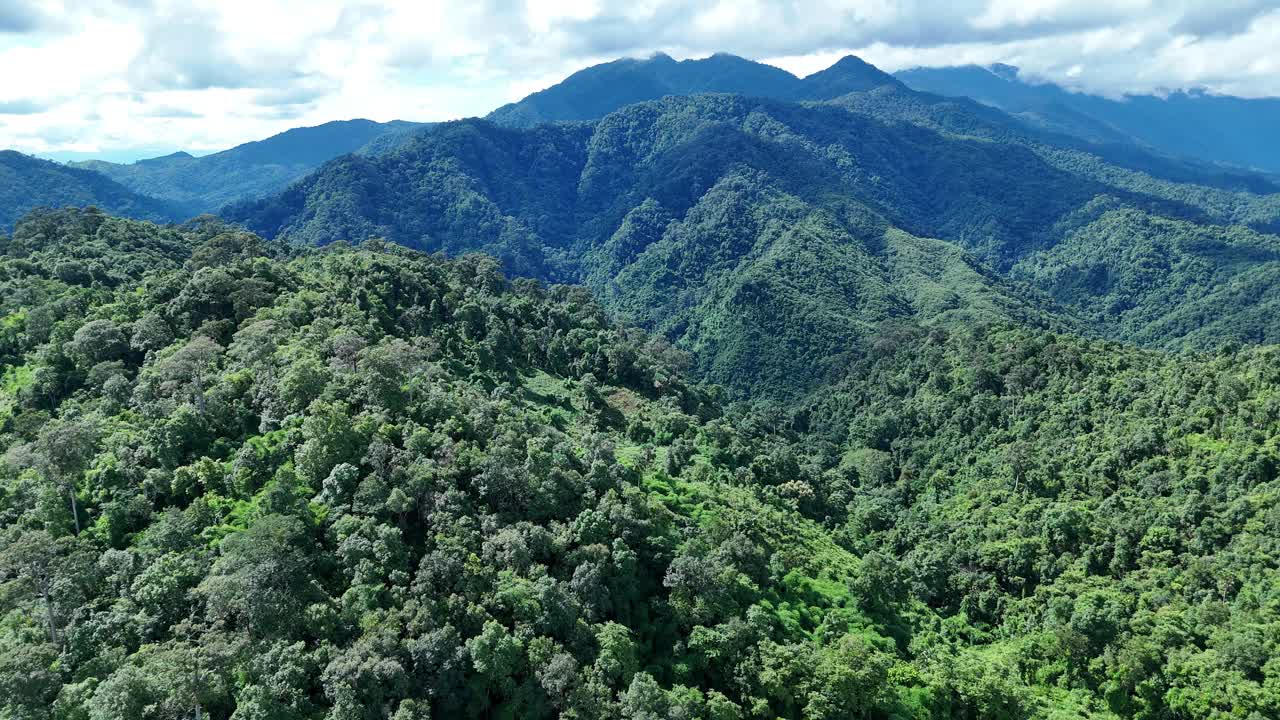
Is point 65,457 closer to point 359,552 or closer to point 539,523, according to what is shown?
point 359,552

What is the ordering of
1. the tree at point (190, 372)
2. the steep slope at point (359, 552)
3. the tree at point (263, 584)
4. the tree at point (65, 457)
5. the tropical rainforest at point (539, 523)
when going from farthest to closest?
the tree at point (190, 372) < the tree at point (65, 457) < the tropical rainforest at point (539, 523) < the tree at point (263, 584) < the steep slope at point (359, 552)

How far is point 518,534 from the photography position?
39219 mm

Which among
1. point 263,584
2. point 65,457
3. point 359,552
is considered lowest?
point 359,552

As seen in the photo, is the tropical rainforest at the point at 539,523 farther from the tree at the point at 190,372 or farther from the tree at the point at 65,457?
the tree at the point at 190,372

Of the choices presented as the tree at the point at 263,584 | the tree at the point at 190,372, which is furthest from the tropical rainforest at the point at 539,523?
the tree at the point at 190,372

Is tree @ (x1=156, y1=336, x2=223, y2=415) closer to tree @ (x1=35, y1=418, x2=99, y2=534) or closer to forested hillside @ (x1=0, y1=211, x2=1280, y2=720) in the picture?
forested hillside @ (x1=0, y1=211, x2=1280, y2=720)

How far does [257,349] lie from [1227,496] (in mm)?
70777

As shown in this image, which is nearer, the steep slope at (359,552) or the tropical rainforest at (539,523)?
the steep slope at (359,552)

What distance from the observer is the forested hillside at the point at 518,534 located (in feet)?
112

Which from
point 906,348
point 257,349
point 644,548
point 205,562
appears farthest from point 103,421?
point 906,348

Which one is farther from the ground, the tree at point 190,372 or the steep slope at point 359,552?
the tree at point 190,372

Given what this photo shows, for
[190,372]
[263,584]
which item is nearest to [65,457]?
[190,372]

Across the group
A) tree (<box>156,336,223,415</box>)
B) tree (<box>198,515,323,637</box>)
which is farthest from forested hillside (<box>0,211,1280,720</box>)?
tree (<box>156,336,223,415</box>)

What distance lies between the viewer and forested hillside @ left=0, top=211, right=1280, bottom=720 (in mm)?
34156
